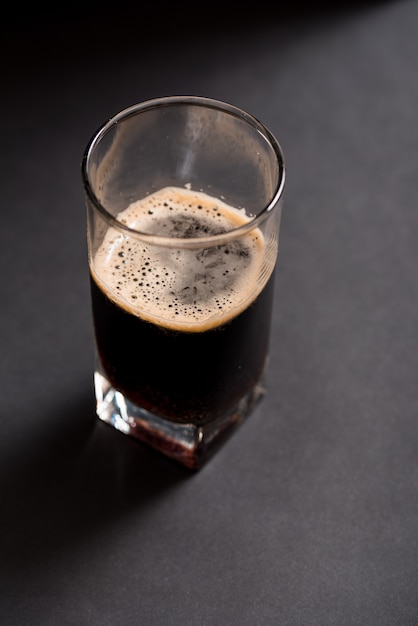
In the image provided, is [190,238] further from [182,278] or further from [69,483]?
[69,483]

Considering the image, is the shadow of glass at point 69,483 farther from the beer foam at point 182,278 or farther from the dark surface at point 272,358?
the beer foam at point 182,278

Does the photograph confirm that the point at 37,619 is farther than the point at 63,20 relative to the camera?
No

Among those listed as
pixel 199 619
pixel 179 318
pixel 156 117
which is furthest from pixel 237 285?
pixel 199 619

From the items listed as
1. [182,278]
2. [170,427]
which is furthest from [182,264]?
[170,427]

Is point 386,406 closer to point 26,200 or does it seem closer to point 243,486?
point 243,486

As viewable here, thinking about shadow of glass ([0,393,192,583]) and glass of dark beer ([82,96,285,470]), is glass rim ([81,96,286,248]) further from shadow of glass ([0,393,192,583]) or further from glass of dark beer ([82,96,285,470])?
shadow of glass ([0,393,192,583])
